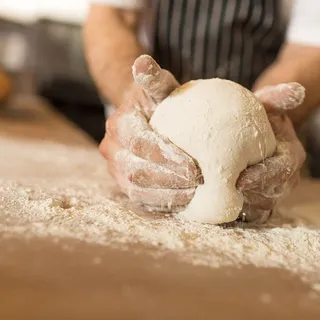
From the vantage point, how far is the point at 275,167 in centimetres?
80

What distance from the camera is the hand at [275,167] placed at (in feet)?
2.58

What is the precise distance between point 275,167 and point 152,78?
221mm

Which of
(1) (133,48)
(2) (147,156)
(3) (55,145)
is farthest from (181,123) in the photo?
(3) (55,145)

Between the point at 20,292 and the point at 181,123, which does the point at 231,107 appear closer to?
the point at 181,123

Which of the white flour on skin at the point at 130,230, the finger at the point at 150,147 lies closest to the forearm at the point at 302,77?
the white flour on skin at the point at 130,230

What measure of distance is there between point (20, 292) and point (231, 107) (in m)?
0.42

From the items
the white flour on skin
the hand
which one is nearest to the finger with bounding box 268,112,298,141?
the hand

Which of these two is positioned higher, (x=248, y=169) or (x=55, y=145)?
(x=248, y=169)

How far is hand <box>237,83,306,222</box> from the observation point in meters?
0.79

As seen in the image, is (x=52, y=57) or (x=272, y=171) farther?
(x=52, y=57)

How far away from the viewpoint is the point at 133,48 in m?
1.27

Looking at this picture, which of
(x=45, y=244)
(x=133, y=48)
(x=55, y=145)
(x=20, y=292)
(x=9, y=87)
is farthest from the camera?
(x=9, y=87)

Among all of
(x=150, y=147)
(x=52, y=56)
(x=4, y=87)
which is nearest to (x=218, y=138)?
(x=150, y=147)

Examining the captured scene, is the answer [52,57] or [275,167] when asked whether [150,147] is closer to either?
[275,167]
